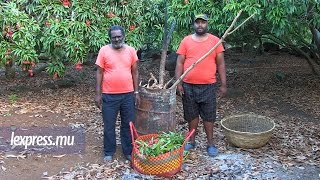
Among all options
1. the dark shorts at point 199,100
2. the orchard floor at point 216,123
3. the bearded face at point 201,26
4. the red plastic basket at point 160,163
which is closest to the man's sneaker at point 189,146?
the orchard floor at point 216,123

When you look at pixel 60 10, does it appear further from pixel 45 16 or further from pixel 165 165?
pixel 165 165

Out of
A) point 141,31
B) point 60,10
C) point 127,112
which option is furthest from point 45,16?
point 127,112

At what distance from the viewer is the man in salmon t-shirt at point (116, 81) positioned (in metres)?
4.67

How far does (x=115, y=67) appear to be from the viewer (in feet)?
15.4

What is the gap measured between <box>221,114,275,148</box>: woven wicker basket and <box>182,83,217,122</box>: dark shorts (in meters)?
0.43

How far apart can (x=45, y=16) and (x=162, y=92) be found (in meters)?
3.25

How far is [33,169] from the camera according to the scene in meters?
4.86

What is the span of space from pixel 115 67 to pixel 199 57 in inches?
37.3

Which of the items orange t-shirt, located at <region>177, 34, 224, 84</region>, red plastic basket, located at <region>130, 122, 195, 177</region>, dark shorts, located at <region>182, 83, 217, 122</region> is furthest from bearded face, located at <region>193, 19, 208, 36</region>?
red plastic basket, located at <region>130, 122, 195, 177</region>

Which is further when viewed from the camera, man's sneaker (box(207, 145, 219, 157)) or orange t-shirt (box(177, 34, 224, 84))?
man's sneaker (box(207, 145, 219, 157))

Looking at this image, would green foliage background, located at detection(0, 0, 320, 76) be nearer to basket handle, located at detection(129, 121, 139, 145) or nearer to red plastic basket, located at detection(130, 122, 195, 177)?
basket handle, located at detection(129, 121, 139, 145)

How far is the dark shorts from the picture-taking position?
16.4 ft

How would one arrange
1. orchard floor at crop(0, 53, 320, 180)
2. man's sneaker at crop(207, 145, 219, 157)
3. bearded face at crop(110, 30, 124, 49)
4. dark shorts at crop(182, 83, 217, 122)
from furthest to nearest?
man's sneaker at crop(207, 145, 219, 157) < dark shorts at crop(182, 83, 217, 122) < orchard floor at crop(0, 53, 320, 180) < bearded face at crop(110, 30, 124, 49)

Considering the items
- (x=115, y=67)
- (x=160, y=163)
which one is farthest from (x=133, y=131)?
(x=115, y=67)
